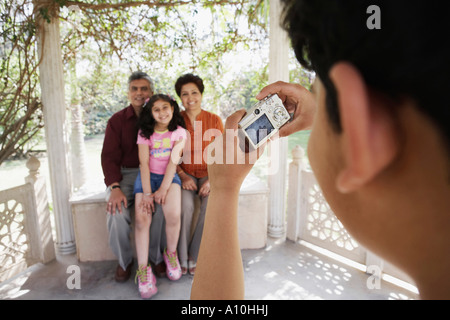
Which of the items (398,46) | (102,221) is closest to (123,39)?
(102,221)

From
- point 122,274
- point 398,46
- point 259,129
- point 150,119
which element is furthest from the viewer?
point 150,119

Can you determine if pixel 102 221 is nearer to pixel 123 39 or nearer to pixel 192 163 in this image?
pixel 192 163

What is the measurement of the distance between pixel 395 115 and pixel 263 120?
707 mm

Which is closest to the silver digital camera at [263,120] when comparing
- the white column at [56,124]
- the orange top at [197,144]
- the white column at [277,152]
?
the orange top at [197,144]

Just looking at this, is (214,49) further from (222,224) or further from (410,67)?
(410,67)

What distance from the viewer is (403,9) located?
0.91 ft

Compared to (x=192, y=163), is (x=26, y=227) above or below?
below

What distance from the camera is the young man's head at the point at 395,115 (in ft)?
0.93

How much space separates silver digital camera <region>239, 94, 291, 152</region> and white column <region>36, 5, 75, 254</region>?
278cm

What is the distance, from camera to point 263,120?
102 cm

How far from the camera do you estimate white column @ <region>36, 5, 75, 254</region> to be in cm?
304

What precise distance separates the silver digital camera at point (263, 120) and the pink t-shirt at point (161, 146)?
208cm
